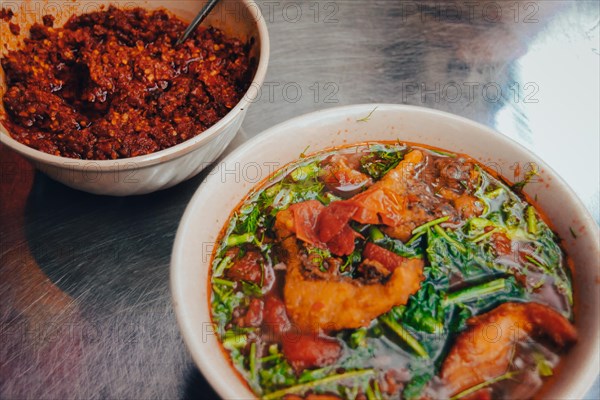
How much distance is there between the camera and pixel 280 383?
185cm

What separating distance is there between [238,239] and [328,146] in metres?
0.60

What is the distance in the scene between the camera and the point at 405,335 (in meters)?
1.94

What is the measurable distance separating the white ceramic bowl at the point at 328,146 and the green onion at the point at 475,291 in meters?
0.28

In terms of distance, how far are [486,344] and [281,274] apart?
2.64 feet

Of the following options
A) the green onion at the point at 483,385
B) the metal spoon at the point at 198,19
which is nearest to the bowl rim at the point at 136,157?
the metal spoon at the point at 198,19

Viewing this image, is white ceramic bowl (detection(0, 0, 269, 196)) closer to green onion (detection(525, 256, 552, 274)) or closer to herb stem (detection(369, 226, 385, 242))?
herb stem (detection(369, 226, 385, 242))

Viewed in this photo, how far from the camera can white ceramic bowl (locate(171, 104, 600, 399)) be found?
175cm

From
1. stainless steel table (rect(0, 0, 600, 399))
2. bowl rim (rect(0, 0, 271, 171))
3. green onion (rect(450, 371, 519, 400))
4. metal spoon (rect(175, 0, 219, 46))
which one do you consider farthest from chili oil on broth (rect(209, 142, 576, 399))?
metal spoon (rect(175, 0, 219, 46))

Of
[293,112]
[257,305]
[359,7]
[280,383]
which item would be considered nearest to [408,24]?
[359,7]

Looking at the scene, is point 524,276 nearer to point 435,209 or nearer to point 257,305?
point 435,209

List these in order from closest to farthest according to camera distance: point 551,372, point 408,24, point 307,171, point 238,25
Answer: point 551,372 < point 307,171 < point 238,25 < point 408,24

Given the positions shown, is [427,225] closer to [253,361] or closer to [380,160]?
[380,160]

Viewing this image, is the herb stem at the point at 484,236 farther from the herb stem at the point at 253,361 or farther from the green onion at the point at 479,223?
the herb stem at the point at 253,361

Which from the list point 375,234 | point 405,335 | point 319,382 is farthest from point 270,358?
point 375,234
